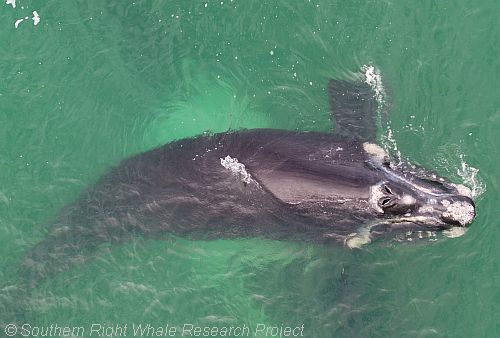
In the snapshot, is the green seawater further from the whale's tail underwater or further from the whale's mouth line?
the whale's mouth line

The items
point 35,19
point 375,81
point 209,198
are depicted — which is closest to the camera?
point 209,198

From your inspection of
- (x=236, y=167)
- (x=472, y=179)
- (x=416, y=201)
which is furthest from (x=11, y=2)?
(x=472, y=179)

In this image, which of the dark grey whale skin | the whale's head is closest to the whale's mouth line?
the whale's head

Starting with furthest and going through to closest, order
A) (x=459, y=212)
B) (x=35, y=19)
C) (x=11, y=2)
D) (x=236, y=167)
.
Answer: (x=11, y=2) < (x=35, y=19) < (x=236, y=167) < (x=459, y=212)

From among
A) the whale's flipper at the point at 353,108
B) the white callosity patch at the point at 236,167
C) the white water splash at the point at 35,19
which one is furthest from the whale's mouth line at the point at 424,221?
the white water splash at the point at 35,19

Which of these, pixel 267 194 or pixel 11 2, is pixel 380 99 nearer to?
pixel 267 194
